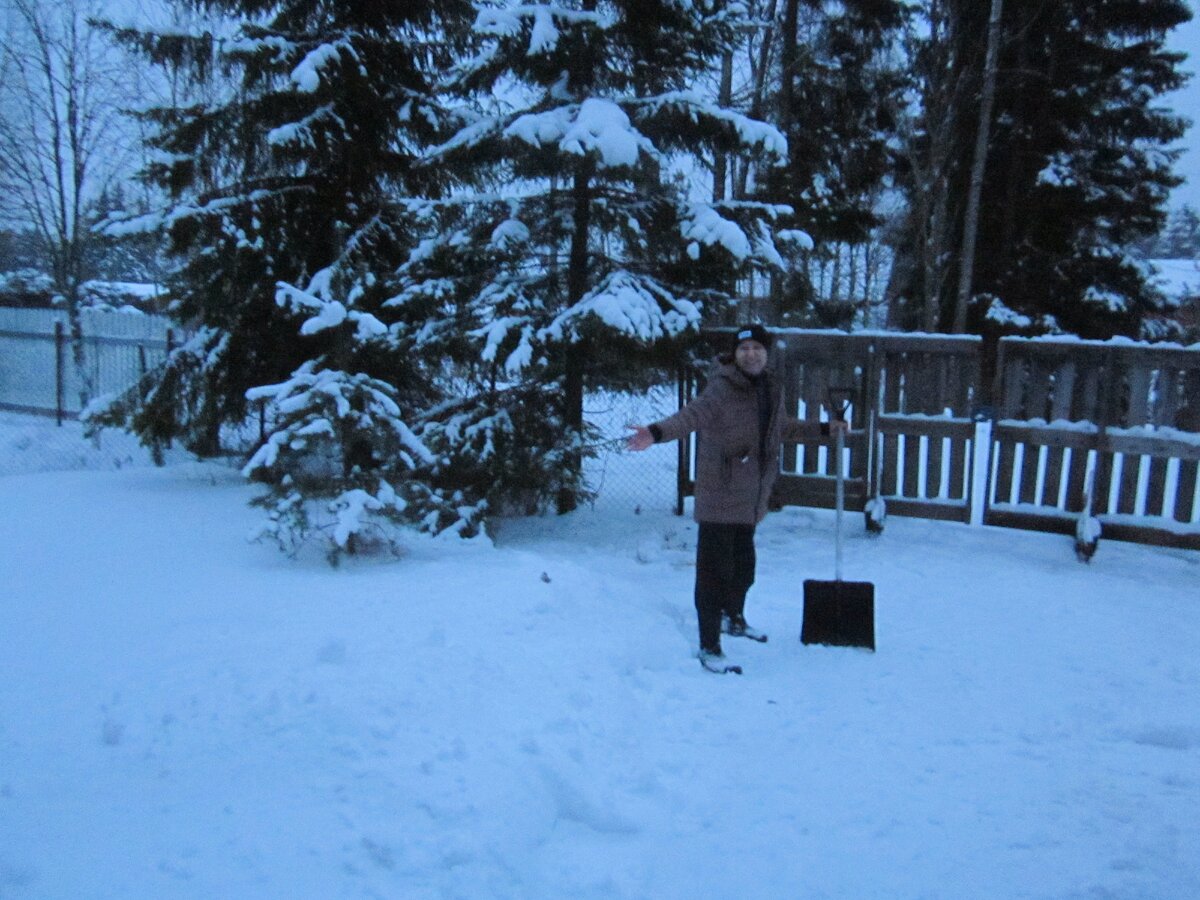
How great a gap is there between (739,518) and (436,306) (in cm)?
405

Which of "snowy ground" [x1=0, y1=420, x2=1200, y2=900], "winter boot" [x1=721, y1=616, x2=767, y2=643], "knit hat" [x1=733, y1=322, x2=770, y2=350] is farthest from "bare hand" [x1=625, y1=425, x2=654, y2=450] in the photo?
"winter boot" [x1=721, y1=616, x2=767, y2=643]

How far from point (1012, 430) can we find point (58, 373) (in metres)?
14.3

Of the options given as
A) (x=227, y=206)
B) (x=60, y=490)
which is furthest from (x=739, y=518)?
(x=60, y=490)

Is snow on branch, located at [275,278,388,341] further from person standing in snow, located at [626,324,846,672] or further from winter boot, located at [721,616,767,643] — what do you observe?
winter boot, located at [721,616,767,643]

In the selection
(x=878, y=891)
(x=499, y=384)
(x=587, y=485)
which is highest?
(x=499, y=384)

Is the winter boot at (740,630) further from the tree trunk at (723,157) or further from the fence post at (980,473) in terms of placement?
the tree trunk at (723,157)

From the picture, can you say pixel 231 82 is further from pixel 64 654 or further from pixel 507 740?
pixel 507 740

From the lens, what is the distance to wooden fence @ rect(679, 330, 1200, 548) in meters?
A: 7.34

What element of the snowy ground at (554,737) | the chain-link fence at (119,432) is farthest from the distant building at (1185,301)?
the snowy ground at (554,737)

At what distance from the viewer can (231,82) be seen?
11234 millimetres

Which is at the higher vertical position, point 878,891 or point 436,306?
point 436,306

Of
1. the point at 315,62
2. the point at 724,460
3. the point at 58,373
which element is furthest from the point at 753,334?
the point at 58,373

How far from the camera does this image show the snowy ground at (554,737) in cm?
319

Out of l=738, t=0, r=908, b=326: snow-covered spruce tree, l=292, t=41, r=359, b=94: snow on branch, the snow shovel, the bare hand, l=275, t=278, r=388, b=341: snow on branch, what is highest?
l=738, t=0, r=908, b=326: snow-covered spruce tree
